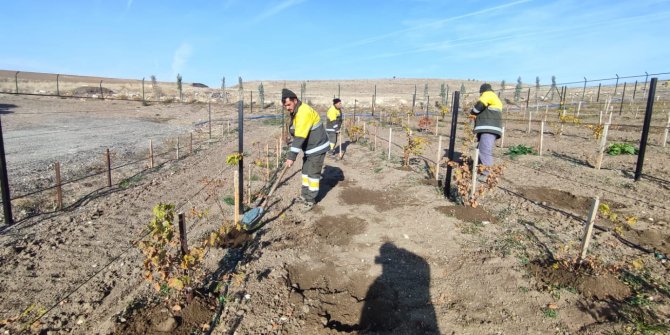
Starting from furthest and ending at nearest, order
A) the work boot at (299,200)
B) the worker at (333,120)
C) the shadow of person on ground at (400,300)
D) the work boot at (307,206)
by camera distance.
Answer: the worker at (333,120) < the work boot at (299,200) < the work boot at (307,206) < the shadow of person on ground at (400,300)

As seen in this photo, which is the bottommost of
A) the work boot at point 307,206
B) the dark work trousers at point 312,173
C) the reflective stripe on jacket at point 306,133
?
the work boot at point 307,206

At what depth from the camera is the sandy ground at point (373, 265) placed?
299cm

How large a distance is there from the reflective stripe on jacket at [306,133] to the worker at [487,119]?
2.72m

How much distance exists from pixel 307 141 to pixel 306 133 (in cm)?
35

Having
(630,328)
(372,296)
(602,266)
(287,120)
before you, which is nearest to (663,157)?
(602,266)

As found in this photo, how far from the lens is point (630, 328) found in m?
2.75

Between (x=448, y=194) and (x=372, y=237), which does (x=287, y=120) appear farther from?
(x=372, y=237)

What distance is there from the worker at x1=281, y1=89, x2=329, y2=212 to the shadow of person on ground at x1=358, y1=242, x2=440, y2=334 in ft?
6.71

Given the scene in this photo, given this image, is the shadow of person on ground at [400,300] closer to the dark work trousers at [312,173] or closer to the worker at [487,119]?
the dark work trousers at [312,173]

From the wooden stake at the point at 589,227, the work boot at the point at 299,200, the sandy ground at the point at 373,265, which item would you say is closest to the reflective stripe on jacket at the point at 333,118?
the sandy ground at the point at 373,265

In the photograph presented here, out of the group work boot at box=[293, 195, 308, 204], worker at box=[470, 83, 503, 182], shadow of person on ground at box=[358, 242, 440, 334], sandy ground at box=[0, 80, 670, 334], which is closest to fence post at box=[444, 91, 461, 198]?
sandy ground at box=[0, 80, 670, 334]

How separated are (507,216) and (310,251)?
9.84 feet

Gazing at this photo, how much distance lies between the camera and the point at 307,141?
5844 millimetres

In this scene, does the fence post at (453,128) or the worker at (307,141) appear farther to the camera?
the fence post at (453,128)
